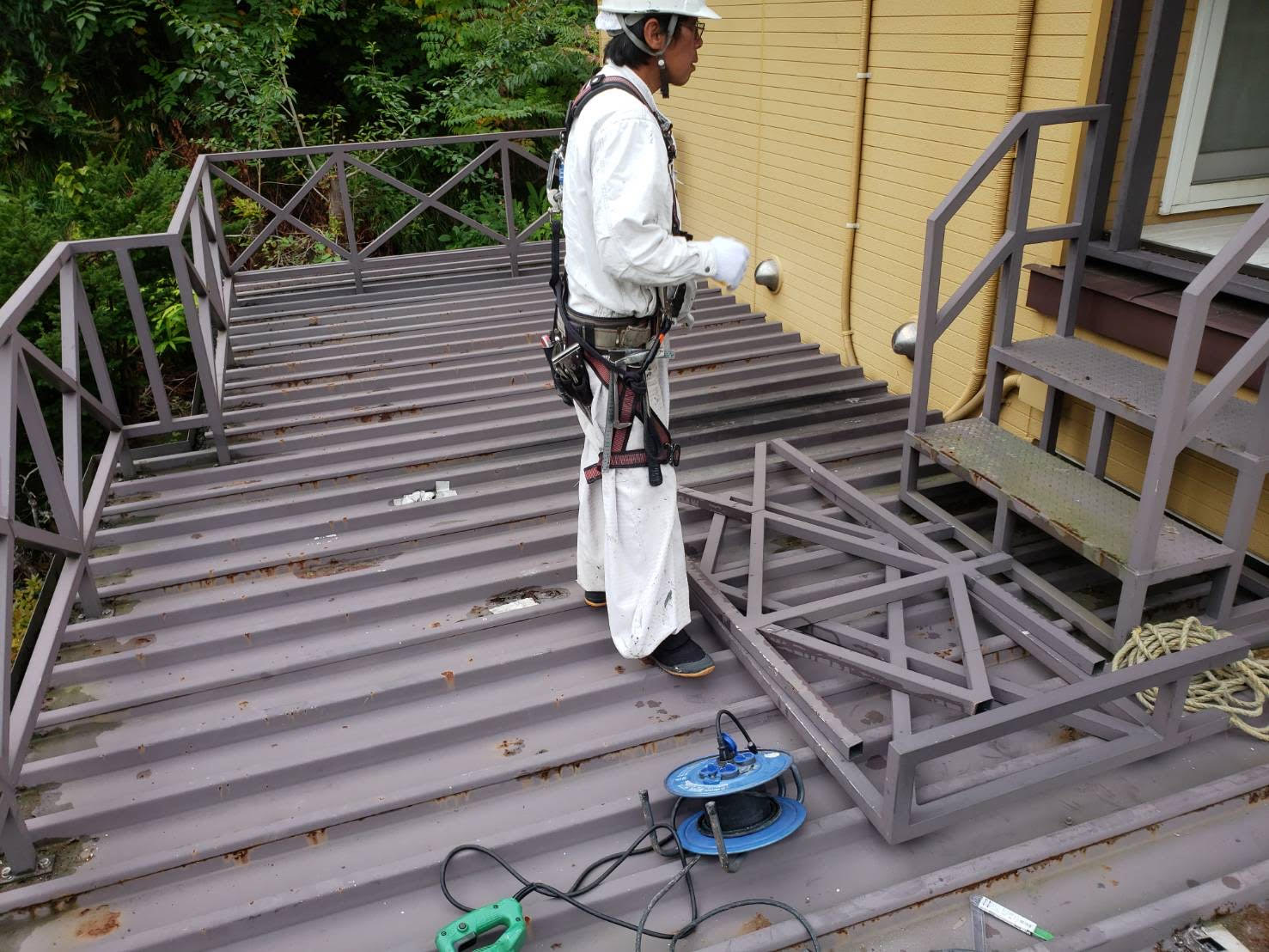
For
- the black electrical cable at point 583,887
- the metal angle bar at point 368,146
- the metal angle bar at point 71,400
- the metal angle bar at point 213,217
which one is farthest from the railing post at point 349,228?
the black electrical cable at point 583,887

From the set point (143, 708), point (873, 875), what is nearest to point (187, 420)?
point (143, 708)

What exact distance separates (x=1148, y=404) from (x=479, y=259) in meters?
5.55

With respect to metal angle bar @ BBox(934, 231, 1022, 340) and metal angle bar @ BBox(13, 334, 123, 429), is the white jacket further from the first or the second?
metal angle bar @ BBox(13, 334, 123, 429)

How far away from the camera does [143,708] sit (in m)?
2.92

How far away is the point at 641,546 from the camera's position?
2.84 meters

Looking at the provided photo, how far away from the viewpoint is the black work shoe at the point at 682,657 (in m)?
2.91

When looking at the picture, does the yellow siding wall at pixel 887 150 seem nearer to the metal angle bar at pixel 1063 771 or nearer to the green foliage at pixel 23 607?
the metal angle bar at pixel 1063 771

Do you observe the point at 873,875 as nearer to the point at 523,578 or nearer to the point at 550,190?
the point at 523,578

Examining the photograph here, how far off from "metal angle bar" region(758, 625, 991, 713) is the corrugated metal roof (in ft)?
0.41

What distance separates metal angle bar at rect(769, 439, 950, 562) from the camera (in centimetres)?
336

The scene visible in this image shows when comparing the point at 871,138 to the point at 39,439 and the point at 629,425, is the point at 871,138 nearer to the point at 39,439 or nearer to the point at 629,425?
the point at 629,425

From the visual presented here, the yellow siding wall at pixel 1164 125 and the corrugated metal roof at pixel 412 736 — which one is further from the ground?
the yellow siding wall at pixel 1164 125

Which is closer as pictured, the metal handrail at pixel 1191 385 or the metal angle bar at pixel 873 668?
the metal handrail at pixel 1191 385

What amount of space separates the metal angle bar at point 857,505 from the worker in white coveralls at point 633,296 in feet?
3.28
